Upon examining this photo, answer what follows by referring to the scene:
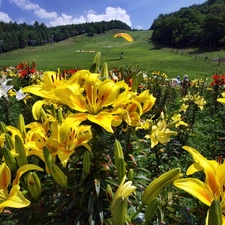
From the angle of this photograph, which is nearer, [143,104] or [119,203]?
[119,203]

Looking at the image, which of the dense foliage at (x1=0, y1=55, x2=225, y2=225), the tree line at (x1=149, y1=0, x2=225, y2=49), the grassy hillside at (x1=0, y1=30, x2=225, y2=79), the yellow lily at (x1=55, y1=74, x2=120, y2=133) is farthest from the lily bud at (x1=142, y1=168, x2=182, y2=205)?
the tree line at (x1=149, y1=0, x2=225, y2=49)

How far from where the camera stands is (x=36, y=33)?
70.2 metres

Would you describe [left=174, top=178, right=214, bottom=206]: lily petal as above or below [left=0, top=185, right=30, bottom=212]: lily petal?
above

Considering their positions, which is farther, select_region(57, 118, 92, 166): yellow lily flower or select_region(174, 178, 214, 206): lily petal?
select_region(57, 118, 92, 166): yellow lily flower

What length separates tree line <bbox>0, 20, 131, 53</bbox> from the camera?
61650 mm

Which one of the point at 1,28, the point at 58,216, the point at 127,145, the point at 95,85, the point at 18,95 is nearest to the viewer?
the point at 95,85

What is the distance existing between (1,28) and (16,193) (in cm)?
8153

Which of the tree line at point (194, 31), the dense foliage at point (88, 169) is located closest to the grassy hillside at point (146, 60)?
the tree line at point (194, 31)

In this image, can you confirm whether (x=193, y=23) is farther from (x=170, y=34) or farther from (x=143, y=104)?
(x=143, y=104)

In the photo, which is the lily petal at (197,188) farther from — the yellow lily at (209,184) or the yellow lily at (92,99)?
the yellow lily at (92,99)

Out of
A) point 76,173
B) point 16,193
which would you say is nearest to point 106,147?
point 76,173

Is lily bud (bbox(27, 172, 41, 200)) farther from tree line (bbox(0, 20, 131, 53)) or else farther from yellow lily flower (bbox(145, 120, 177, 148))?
tree line (bbox(0, 20, 131, 53))

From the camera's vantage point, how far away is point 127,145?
1345 millimetres

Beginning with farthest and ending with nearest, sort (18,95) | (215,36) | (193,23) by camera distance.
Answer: (193,23)
(215,36)
(18,95)
